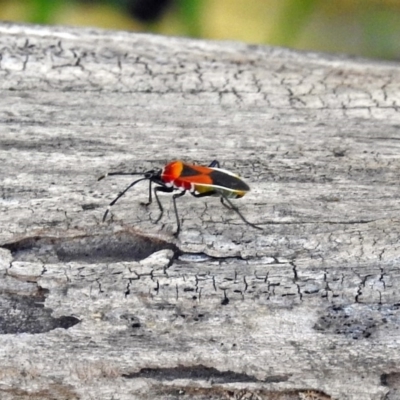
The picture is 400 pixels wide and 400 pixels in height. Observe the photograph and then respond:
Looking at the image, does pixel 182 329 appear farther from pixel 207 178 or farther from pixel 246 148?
pixel 246 148

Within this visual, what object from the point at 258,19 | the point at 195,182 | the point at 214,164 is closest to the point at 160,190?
the point at 195,182

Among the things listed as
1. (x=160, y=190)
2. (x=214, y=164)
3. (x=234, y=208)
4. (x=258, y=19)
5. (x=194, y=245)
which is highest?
(x=258, y=19)

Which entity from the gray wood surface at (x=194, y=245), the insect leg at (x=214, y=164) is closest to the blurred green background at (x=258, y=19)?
the gray wood surface at (x=194, y=245)

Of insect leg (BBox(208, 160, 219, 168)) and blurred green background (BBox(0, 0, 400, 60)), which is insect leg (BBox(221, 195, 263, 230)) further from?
blurred green background (BBox(0, 0, 400, 60))

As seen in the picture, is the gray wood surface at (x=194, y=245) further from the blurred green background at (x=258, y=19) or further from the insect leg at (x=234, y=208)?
the blurred green background at (x=258, y=19)

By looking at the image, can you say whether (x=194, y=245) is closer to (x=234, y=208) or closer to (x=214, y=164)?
(x=234, y=208)

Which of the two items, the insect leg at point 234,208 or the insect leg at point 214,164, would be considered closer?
the insect leg at point 234,208

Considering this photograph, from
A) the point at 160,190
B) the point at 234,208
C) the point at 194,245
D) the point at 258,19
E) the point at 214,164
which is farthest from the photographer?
the point at 258,19
